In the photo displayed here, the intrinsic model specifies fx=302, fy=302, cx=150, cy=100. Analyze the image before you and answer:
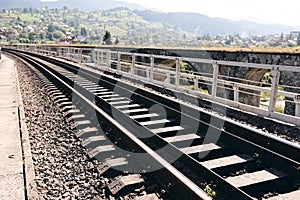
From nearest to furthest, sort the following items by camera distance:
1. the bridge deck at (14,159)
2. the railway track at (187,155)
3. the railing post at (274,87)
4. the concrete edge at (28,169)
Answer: the railway track at (187,155), the concrete edge at (28,169), the bridge deck at (14,159), the railing post at (274,87)

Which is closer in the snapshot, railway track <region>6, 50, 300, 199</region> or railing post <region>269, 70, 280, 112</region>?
railway track <region>6, 50, 300, 199</region>

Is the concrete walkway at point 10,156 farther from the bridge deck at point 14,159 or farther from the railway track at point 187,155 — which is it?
the railway track at point 187,155

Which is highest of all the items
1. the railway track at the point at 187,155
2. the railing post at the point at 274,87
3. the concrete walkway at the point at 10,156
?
the railing post at the point at 274,87

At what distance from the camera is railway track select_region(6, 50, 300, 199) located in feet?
11.9

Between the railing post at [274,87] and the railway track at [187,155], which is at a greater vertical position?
the railing post at [274,87]

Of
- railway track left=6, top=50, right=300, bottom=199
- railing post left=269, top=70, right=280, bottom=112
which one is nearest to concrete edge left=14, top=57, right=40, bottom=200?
railway track left=6, top=50, right=300, bottom=199

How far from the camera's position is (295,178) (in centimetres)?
389

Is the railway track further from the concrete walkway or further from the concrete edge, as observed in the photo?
the concrete walkway

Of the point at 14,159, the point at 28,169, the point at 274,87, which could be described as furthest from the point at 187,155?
the point at 274,87

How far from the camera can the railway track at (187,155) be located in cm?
362

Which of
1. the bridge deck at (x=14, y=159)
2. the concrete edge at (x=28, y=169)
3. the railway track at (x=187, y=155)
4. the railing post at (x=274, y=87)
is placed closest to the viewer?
the railway track at (x=187, y=155)

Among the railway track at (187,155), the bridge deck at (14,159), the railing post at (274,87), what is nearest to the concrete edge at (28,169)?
the bridge deck at (14,159)

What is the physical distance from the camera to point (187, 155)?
13.8 feet

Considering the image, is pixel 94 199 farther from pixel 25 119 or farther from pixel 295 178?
pixel 25 119
